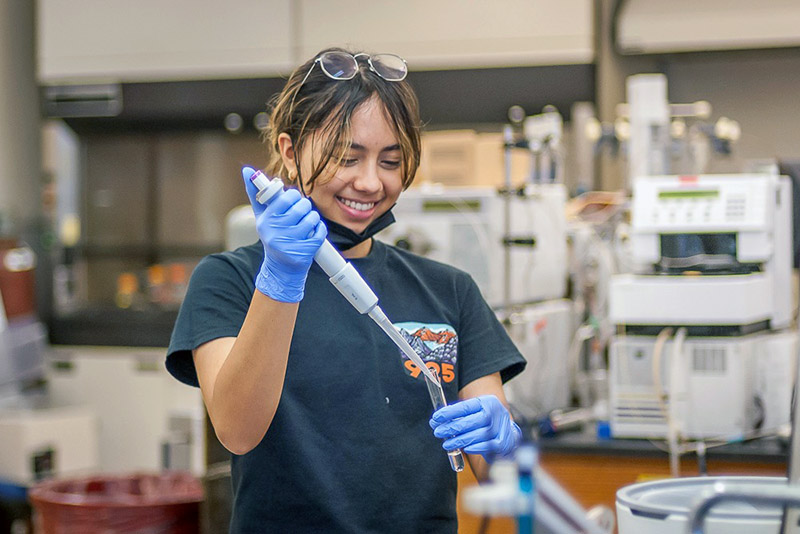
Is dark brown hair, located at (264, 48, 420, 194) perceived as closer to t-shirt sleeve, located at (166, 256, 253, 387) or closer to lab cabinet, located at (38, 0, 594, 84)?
t-shirt sleeve, located at (166, 256, 253, 387)

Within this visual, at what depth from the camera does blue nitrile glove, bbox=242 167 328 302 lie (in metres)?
0.98

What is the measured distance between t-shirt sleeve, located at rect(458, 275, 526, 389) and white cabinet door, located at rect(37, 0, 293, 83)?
336 centimetres

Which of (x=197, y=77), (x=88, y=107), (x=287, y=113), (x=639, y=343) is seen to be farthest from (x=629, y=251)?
(x=88, y=107)

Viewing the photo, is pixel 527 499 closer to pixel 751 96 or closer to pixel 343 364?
pixel 343 364

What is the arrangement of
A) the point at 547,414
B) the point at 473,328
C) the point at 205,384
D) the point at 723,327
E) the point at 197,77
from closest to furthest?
the point at 205,384, the point at 473,328, the point at 723,327, the point at 547,414, the point at 197,77

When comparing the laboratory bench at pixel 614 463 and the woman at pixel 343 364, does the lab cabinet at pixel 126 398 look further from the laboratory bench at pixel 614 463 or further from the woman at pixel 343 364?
the woman at pixel 343 364

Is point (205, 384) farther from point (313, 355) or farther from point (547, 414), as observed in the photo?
point (547, 414)

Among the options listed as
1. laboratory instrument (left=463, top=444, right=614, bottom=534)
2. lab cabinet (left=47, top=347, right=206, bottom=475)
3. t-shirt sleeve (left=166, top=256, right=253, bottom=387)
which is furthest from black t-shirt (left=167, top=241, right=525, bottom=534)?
lab cabinet (left=47, top=347, right=206, bottom=475)

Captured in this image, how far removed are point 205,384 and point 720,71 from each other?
12.3 ft

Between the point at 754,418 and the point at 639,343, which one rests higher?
the point at 639,343

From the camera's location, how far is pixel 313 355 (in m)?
1.17

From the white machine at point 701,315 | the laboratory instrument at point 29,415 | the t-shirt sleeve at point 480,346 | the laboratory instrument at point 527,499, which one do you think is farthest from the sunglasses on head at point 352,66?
the laboratory instrument at point 29,415

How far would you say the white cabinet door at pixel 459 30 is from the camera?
414 centimetres

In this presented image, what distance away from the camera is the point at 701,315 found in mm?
2332
